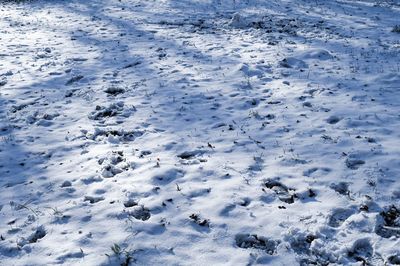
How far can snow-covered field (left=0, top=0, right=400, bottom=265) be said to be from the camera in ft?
17.3

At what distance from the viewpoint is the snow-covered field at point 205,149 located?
526 centimetres

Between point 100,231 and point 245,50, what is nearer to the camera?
point 100,231

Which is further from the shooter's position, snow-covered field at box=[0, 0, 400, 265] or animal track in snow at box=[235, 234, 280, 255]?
snow-covered field at box=[0, 0, 400, 265]

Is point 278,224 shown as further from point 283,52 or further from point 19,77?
point 19,77

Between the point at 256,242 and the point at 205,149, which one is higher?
the point at 205,149

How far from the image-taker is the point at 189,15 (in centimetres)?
1733

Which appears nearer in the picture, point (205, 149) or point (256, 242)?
point (256, 242)

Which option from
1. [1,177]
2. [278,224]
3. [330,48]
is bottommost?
[1,177]

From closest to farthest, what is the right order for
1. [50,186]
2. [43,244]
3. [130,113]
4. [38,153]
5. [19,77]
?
1. [43,244]
2. [50,186]
3. [38,153]
4. [130,113]
5. [19,77]

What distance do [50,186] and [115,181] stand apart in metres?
1.07

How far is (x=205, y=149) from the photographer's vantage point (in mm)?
7371

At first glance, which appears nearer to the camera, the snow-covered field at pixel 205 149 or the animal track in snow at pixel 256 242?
the animal track in snow at pixel 256 242

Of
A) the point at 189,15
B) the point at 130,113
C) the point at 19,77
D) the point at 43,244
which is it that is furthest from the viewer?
the point at 189,15

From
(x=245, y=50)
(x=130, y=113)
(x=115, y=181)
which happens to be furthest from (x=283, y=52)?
(x=115, y=181)
